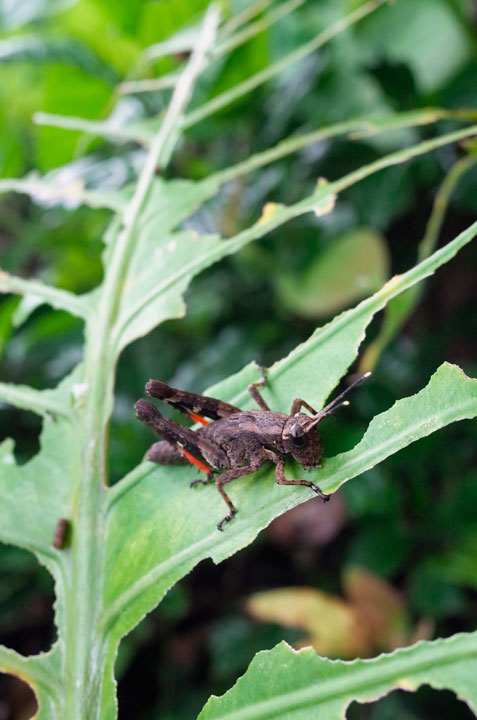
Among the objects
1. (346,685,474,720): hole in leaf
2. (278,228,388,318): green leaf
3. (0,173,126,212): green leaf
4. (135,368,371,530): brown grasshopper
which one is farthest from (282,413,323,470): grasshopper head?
(346,685,474,720): hole in leaf

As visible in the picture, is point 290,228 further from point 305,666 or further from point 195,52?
point 305,666

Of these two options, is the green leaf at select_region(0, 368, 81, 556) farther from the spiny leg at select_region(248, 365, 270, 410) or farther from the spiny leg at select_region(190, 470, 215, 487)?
the spiny leg at select_region(248, 365, 270, 410)

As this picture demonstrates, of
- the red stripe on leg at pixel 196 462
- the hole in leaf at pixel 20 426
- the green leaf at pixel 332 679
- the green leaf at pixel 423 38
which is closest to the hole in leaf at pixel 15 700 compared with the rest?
the hole in leaf at pixel 20 426

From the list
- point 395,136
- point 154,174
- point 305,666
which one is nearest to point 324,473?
point 305,666

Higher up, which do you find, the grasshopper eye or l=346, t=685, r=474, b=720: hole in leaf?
the grasshopper eye

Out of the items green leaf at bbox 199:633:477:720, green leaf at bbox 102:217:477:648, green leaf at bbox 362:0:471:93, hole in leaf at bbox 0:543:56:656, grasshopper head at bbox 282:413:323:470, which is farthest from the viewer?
green leaf at bbox 362:0:471:93

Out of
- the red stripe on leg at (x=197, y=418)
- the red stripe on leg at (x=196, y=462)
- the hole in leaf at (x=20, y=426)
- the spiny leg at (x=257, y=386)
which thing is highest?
the hole in leaf at (x=20, y=426)

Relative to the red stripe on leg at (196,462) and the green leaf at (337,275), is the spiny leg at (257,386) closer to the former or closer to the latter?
the red stripe on leg at (196,462)
